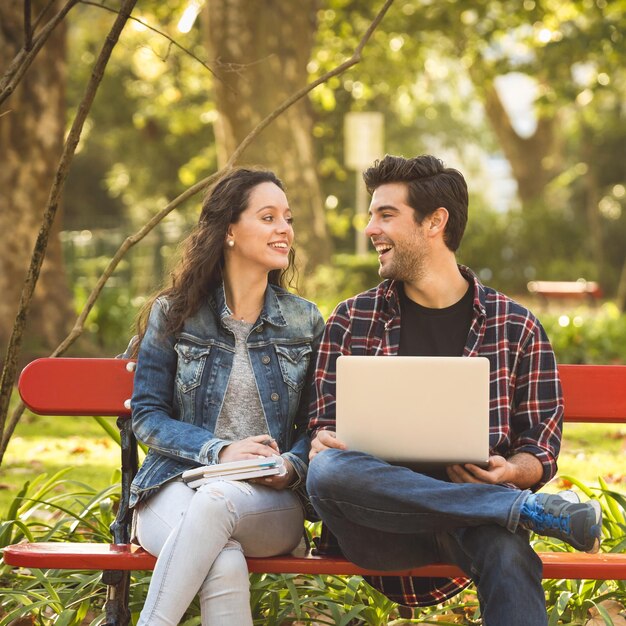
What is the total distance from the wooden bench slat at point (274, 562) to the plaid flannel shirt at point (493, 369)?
23cm

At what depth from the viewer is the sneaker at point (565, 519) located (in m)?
2.96

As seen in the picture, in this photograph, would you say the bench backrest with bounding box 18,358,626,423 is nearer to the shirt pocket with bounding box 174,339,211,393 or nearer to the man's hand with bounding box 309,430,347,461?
the shirt pocket with bounding box 174,339,211,393

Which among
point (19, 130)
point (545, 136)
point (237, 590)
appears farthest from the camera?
point (545, 136)

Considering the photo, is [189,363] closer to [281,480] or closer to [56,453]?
[281,480]

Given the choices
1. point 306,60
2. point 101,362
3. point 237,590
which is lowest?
→ point 237,590

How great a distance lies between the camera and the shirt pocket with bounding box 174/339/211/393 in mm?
3590

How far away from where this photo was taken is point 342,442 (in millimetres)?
3184

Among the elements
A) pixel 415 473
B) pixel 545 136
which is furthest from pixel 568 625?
pixel 545 136

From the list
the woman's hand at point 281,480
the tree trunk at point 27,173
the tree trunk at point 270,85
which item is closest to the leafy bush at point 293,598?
the woman's hand at point 281,480

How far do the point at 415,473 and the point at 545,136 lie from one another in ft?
88.9

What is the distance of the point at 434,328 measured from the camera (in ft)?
12.0

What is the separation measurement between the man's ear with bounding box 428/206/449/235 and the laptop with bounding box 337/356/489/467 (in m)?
0.78

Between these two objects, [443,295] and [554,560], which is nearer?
[554,560]

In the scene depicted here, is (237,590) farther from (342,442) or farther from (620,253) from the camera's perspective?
(620,253)
